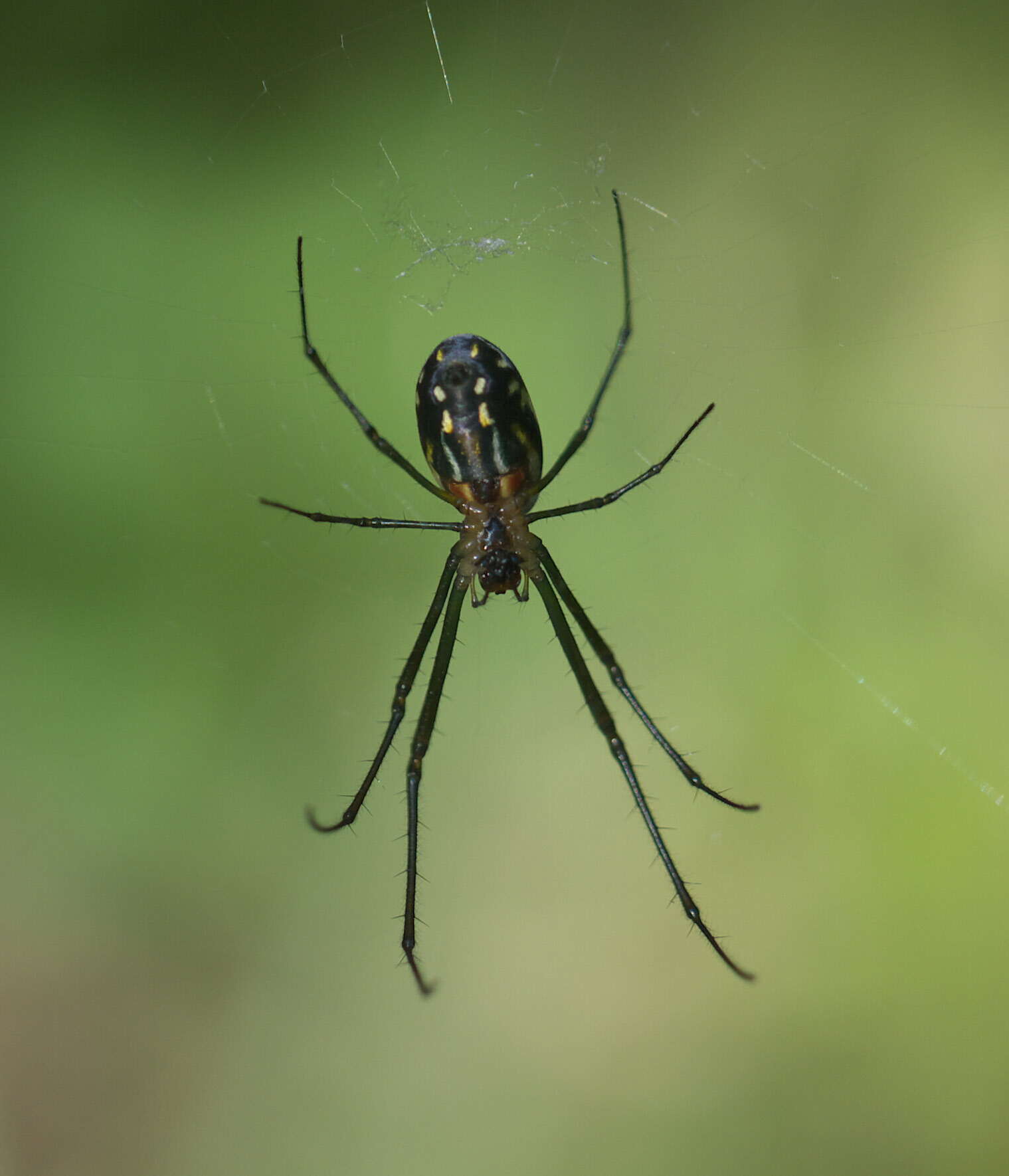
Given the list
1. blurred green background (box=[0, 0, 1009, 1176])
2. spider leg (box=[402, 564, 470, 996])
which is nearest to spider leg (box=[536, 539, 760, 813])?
spider leg (box=[402, 564, 470, 996])

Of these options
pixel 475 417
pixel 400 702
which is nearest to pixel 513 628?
pixel 400 702

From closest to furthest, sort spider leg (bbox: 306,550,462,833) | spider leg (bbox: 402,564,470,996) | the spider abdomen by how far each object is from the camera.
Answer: the spider abdomen → spider leg (bbox: 402,564,470,996) → spider leg (bbox: 306,550,462,833)

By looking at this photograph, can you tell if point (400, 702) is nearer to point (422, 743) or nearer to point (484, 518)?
point (422, 743)

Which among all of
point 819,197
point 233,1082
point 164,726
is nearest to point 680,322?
point 819,197

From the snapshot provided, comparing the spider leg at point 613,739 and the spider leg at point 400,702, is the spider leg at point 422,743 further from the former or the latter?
the spider leg at point 613,739

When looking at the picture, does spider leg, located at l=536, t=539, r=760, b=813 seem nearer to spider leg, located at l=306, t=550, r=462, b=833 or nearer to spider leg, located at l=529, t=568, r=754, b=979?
spider leg, located at l=529, t=568, r=754, b=979

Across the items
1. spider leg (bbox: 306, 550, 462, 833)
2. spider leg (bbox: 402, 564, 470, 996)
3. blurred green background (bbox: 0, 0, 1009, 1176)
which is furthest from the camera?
blurred green background (bbox: 0, 0, 1009, 1176)
